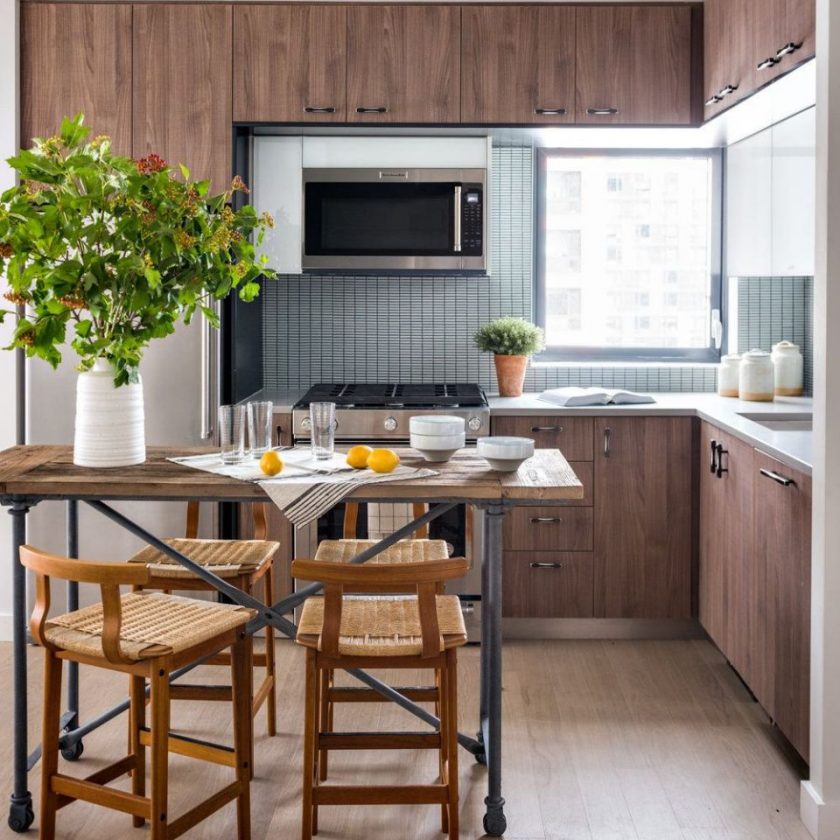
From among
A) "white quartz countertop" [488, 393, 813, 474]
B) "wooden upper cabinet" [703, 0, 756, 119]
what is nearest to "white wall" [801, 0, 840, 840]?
"white quartz countertop" [488, 393, 813, 474]

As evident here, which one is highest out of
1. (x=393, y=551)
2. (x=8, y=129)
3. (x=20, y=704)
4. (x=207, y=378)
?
(x=8, y=129)

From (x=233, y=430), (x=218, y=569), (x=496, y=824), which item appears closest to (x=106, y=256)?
(x=233, y=430)

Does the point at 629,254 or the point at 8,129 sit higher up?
the point at 8,129

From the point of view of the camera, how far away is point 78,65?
4.25 m

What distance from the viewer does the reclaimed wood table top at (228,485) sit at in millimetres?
2613

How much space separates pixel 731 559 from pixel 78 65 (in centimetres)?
295

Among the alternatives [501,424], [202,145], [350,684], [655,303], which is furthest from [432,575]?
[655,303]

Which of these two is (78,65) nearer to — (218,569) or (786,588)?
(218,569)

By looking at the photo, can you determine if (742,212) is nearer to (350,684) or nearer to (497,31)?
(497,31)

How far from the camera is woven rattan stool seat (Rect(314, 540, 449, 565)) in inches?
123

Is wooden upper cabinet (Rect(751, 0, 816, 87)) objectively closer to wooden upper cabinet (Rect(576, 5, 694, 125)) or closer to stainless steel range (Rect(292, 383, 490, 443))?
wooden upper cabinet (Rect(576, 5, 694, 125))

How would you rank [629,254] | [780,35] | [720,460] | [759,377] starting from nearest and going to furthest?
1. [780,35]
2. [720,460]
3. [759,377]
4. [629,254]

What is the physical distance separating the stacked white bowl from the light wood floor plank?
0.90 metres

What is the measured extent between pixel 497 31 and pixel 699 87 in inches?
31.0
